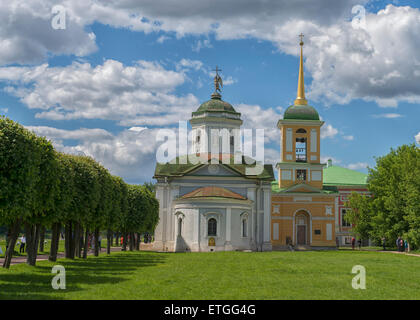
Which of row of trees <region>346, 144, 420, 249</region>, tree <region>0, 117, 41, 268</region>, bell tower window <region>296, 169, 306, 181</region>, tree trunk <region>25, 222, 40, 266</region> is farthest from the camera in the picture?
bell tower window <region>296, 169, 306, 181</region>

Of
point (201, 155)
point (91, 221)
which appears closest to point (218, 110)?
point (201, 155)

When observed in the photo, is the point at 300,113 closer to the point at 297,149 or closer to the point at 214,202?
the point at 297,149

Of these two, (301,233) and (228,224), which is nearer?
(228,224)

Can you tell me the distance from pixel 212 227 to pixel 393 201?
1874 centimetres

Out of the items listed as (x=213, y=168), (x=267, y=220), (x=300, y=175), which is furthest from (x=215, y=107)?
(x=267, y=220)

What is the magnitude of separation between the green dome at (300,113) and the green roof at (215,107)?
6.90 metres

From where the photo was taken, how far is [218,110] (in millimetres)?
67250

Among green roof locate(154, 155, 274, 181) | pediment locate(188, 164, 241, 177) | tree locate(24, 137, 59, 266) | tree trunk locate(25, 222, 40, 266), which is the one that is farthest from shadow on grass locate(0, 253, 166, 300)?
pediment locate(188, 164, 241, 177)

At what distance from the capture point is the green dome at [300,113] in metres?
66.1

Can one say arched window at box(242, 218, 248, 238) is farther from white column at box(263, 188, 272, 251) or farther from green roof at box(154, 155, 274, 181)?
green roof at box(154, 155, 274, 181)

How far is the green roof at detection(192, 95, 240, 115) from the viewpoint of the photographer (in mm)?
67562

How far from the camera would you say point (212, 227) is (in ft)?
183

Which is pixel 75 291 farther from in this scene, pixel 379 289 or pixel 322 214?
pixel 322 214

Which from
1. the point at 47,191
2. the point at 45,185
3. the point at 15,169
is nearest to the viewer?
the point at 15,169
